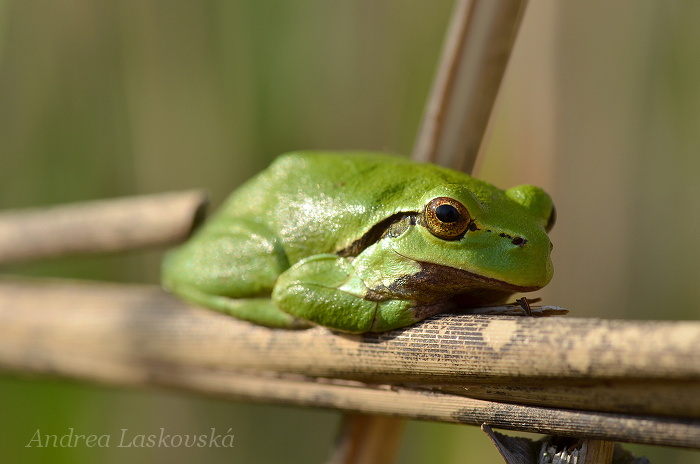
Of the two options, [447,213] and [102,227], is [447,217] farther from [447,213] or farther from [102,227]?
[102,227]

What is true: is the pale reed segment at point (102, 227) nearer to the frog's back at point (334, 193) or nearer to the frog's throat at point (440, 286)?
the frog's back at point (334, 193)

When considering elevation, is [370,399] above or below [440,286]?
below

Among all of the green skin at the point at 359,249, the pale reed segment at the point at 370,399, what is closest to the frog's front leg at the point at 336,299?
the green skin at the point at 359,249

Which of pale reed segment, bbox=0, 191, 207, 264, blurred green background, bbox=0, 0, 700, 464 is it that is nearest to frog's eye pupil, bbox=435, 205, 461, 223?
pale reed segment, bbox=0, 191, 207, 264

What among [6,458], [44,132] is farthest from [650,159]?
[6,458]

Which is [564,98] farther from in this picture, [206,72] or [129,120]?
[129,120]

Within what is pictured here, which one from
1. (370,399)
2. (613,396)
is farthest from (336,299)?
(613,396)
